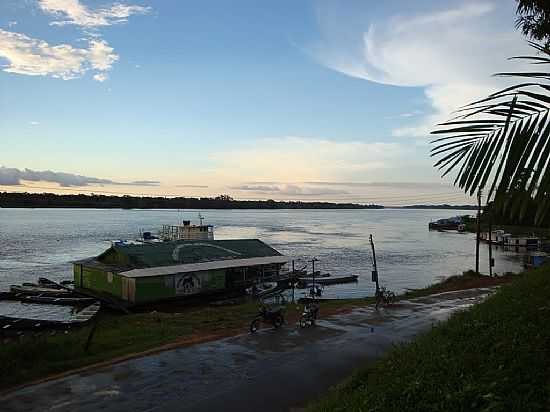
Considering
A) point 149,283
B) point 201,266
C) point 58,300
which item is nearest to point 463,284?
point 201,266

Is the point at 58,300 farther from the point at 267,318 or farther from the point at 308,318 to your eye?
the point at 308,318

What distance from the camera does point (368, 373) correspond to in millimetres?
8906

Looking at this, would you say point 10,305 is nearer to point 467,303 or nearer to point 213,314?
point 213,314

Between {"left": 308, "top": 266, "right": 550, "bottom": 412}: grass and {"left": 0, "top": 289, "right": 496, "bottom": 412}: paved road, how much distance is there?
2.66m

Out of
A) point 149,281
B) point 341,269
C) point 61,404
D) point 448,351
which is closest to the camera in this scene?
point 448,351

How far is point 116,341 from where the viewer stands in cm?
1652

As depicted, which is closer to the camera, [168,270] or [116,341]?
[116,341]

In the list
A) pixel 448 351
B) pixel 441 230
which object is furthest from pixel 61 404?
pixel 441 230

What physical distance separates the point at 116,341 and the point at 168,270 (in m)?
16.3

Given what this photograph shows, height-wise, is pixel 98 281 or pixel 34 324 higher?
pixel 98 281

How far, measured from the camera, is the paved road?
406 inches

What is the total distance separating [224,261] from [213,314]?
47.6 feet

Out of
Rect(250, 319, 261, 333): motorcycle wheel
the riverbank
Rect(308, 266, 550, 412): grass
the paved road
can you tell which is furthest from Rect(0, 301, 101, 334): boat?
Rect(308, 266, 550, 412): grass

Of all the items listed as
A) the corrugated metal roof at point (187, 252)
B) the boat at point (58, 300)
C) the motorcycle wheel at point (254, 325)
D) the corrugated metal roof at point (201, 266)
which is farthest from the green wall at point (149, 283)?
the motorcycle wheel at point (254, 325)
